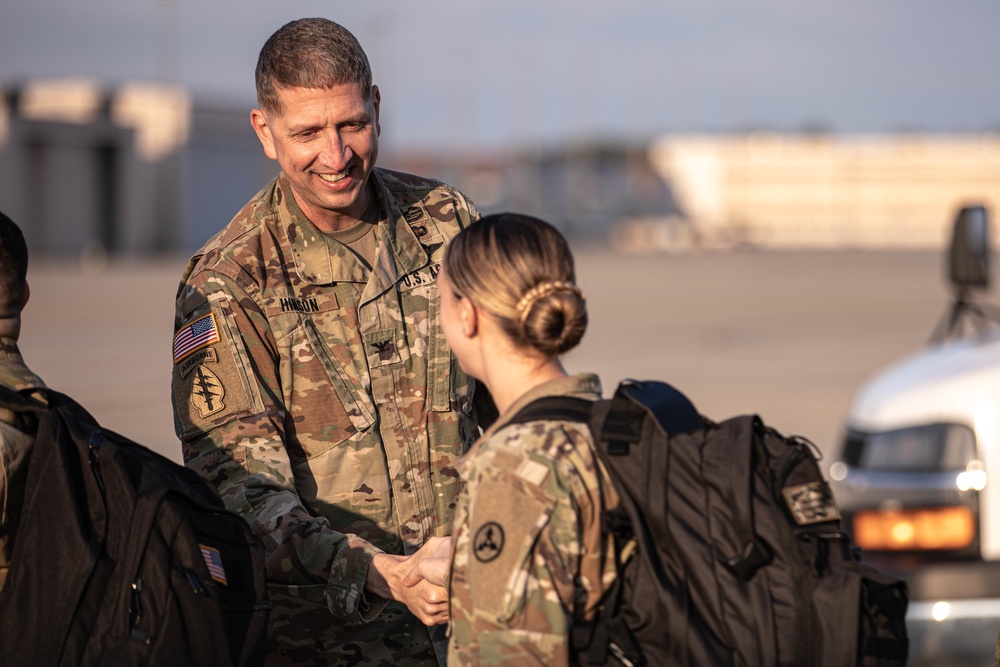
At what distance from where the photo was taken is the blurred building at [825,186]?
84.9m

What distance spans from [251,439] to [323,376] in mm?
272

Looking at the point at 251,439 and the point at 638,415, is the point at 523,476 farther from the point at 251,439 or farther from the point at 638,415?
the point at 251,439

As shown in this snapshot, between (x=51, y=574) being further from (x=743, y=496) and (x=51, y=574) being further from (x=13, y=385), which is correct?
(x=743, y=496)

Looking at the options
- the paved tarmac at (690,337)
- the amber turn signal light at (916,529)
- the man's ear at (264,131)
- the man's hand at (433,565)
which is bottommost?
the paved tarmac at (690,337)

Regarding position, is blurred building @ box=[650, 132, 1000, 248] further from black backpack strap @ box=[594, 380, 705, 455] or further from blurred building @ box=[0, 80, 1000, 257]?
black backpack strap @ box=[594, 380, 705, 455]

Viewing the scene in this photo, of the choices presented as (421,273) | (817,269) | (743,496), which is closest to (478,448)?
(743,496)

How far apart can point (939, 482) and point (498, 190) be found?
7514 cm

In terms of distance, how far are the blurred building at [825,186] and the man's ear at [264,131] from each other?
8247 centimetres

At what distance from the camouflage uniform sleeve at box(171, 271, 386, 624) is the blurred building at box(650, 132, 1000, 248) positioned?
82714 millimetres

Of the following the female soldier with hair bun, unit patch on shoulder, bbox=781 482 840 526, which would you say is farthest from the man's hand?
unit patch on shoulder, bbox=781 482 840 526

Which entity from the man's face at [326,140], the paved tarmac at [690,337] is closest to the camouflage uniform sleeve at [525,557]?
the man's face at [326,140]

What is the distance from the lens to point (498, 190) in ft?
259

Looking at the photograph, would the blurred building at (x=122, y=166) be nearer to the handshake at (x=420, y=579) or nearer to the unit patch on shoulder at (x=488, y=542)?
the handshake at (x=420, y=579)

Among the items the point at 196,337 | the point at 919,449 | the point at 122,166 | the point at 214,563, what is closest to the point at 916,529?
the point at 919,449
